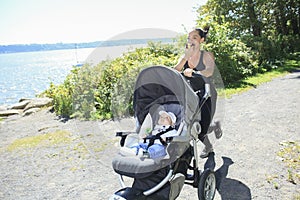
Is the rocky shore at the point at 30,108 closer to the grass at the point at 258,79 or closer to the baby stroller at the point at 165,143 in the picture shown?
the grass at the point at 258,79

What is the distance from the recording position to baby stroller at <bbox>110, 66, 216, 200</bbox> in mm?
2619

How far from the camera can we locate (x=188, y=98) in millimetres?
2943

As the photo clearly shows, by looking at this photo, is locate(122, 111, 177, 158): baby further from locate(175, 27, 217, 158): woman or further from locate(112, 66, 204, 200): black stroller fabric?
locate(175, 27, 217, 158): woman

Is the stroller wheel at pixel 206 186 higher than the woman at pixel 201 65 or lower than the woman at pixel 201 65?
lower

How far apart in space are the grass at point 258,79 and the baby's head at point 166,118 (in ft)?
18.7

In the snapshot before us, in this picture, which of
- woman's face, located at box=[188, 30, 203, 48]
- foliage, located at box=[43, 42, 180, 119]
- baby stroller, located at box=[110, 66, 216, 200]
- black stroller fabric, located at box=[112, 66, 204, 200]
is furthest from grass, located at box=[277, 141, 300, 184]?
foliage, located at box=[43, 42, 180, 119]

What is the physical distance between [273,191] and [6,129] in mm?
7014

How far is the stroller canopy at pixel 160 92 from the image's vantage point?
9.70ft

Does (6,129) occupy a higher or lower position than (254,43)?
lower

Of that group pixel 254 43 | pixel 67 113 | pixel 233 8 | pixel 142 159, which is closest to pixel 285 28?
pixel 233 8

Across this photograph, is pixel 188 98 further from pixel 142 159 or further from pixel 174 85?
pixel 142 159

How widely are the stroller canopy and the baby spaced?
19 centimetres

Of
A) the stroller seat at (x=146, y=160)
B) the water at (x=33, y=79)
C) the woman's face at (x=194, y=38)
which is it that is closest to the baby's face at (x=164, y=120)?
the stroller seat at (x=146, y=160)

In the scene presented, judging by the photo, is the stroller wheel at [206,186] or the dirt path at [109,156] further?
the dirt path at [109,156]
